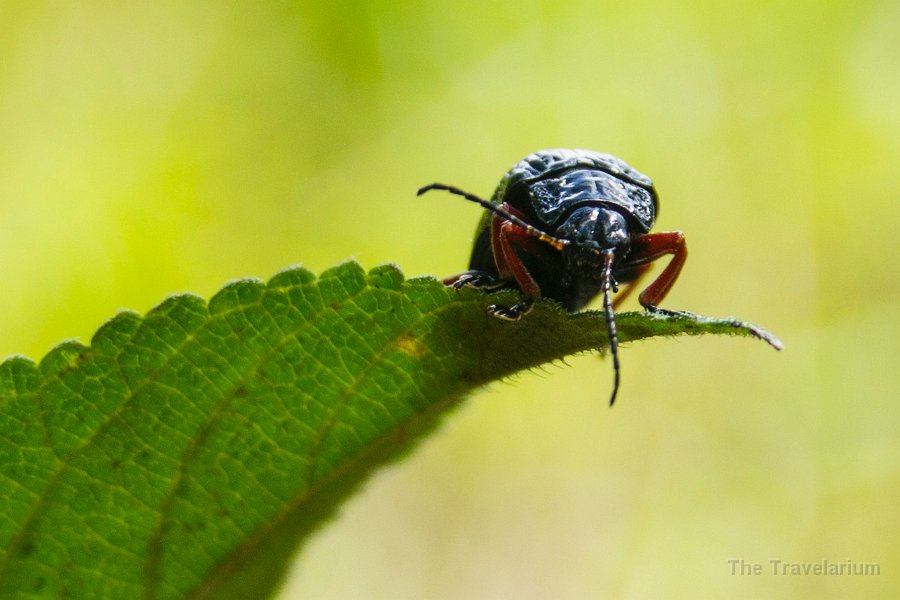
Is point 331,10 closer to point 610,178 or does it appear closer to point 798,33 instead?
point 798,33

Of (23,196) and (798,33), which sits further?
(798,33)

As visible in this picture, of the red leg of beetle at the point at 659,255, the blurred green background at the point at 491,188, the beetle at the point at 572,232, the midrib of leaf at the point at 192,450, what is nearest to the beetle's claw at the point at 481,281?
the beetle at the point at 572,232

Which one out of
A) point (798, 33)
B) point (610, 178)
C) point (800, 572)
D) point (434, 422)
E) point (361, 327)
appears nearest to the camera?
point (361, 327)

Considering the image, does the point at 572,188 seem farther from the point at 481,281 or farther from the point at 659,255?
the point at 481,281

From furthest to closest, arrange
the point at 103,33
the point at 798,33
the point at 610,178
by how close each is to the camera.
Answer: the point at 798,33 → the point at 103,33 → the point at 610,178

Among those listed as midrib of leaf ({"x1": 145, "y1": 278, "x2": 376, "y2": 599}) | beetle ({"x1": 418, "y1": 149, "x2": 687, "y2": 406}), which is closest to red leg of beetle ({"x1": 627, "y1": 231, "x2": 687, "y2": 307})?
beetle ({"x1": 418, "y1": 149, "x2": 687, "y2": 406})

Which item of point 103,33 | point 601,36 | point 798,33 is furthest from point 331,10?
point 798,33

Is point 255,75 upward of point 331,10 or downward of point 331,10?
downward

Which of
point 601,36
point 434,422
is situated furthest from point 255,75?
point 434,422

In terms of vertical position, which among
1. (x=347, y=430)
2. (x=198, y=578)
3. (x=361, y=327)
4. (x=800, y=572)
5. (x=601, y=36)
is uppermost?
(x=601, y=36)
